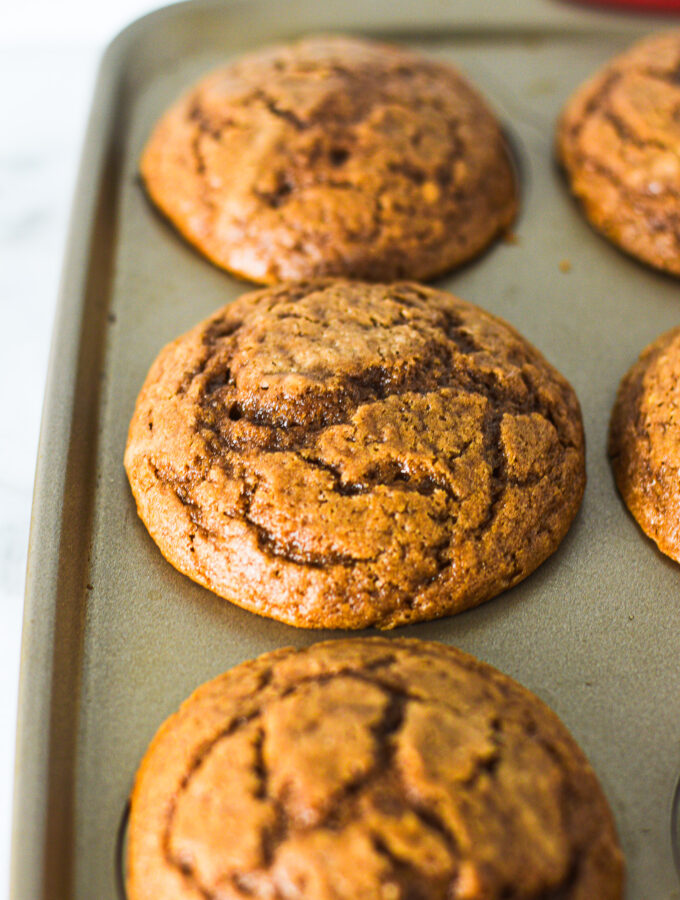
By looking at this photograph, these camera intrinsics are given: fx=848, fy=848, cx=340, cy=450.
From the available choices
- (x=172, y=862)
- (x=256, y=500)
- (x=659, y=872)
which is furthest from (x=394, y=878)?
(x=256, y=500)

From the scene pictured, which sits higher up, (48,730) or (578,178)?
(578,178)

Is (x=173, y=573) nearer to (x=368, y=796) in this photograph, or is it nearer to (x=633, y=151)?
(x=368, y=796)

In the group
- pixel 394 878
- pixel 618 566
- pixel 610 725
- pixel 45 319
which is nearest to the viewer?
pixel 394 878

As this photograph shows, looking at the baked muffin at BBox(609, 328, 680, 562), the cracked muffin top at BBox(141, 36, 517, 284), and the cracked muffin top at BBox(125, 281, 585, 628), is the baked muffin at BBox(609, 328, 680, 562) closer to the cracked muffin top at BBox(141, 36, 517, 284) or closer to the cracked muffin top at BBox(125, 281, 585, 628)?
the cracked muffin top at BBox(125, 281, 585, 628)

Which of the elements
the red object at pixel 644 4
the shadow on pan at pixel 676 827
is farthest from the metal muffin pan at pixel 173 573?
the red object at pixel 644 4

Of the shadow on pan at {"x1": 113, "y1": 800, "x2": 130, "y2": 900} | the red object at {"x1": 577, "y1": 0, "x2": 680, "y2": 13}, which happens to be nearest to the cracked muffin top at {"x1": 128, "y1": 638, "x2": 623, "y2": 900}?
the shadow on pan at {"x1": 113, "y1": 800, "x2": 130, "y2": 900}

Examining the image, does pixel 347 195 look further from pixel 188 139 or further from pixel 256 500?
pixel 256 500

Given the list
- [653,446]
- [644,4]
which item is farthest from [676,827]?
[644,4]
